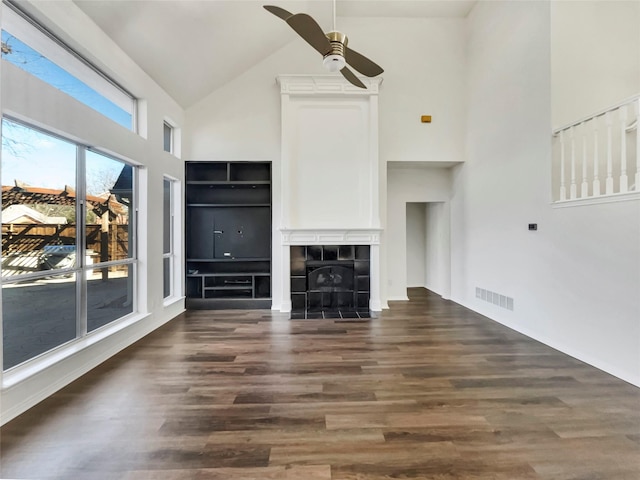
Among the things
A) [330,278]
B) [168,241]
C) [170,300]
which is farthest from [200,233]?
[330,278]

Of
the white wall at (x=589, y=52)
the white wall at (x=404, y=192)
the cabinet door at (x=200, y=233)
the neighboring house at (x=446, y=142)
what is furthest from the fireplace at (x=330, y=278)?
the white wall at (x=589, y=52)

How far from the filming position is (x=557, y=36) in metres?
3.45

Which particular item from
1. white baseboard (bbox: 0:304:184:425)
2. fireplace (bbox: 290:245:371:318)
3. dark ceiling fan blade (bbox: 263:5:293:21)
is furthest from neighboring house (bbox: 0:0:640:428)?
dark ceiling fan blade (bbox: 263:5:293:21)

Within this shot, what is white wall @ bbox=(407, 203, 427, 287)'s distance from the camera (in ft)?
23.0

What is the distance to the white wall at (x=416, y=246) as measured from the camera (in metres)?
7.02

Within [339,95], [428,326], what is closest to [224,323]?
[428,326]

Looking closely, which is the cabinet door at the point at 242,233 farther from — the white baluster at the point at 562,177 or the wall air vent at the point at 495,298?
the white baluster at the point at 562,177

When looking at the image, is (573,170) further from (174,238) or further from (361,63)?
(174,238)

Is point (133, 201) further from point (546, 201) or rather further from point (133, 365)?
point (546, 201)

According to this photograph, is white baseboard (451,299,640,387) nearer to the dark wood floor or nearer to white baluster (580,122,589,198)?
the dark wood floor

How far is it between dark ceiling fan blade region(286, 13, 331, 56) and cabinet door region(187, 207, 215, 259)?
3.73 m

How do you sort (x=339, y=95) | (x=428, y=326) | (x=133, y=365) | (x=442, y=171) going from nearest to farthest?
(x=133, y=365), (x=428, y=326), (x=339, y=95), (x=442, y=171)

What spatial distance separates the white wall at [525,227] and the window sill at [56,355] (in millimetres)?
4972

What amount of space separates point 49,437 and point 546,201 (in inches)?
202
